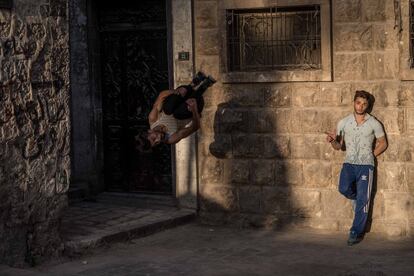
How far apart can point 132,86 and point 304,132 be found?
113 inches

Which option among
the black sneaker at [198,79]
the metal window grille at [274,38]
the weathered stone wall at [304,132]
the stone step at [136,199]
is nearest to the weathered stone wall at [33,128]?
the black sneaker at [198,79]

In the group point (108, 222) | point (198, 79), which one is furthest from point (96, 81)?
point (108, 222)

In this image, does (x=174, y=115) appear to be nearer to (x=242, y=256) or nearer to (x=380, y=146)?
(x=242, y=256)

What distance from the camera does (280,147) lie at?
11102 millimetres

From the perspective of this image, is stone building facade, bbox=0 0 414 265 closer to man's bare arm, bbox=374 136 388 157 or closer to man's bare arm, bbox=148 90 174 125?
man's bare arm, bbox=374 136 388 157

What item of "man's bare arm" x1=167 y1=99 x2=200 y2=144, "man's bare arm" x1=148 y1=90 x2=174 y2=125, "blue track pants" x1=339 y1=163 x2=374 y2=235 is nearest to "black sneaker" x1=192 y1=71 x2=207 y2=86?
"man's bare arm" x1=148 y1=90 x2=174 y2=125

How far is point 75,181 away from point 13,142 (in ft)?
13.4

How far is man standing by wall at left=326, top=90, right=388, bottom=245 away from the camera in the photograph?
10.3 meters

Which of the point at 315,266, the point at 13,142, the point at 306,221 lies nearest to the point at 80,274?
the point at 13,142

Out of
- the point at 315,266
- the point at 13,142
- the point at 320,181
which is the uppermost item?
the point at 13,142

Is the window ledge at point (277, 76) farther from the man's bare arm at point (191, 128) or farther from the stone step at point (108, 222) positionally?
the stone step at point (108, 222)

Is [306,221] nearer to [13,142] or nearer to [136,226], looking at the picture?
[136,226]

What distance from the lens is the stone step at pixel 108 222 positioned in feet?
32.2

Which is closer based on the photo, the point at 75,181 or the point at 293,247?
the point at 293,247
